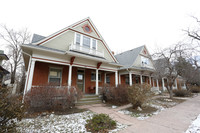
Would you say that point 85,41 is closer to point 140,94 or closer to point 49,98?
point 49,98

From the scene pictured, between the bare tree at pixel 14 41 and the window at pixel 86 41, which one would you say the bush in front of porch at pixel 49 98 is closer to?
the window at pixel 86 41

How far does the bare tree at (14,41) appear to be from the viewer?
60.9ft

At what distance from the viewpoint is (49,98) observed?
5176mm

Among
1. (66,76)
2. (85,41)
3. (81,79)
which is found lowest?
(81,79)

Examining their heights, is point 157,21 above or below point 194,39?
above

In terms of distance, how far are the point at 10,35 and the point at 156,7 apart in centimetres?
2644

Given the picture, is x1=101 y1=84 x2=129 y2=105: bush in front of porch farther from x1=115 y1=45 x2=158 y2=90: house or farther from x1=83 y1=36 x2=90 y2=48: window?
x1=83 y1=36 x2=90 y2=48: window

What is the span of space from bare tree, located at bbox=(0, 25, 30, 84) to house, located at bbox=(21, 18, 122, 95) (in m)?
14.8

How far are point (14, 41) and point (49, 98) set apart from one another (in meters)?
22.4

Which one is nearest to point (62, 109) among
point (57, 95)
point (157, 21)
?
point (57, 95)

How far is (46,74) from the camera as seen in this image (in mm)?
8062

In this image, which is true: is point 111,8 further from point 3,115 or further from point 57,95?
point 3,115

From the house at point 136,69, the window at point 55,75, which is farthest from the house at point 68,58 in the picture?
the house at point 136,69

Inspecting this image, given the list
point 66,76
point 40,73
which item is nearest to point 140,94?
point 66,76
